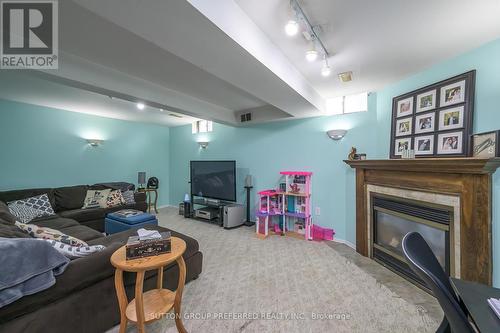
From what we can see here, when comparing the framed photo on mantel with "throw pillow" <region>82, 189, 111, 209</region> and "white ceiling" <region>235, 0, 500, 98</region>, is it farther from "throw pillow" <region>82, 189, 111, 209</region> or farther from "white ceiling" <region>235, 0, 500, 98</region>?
"throw pillow" <region>82, 189, 111, 209</region>

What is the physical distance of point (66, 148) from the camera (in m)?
4.21

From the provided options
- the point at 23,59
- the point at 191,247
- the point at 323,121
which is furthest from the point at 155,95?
the point at 323,121

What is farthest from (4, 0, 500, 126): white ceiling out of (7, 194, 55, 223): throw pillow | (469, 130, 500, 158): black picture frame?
(7, 194, 55, 223): throw pillow

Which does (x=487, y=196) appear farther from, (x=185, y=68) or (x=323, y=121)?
(x=185, y=68)

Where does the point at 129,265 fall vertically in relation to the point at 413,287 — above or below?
above

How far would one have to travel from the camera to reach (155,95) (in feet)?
8.98

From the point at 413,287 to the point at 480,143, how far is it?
5.08 ft

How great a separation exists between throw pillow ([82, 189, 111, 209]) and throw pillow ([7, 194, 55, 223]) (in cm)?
51

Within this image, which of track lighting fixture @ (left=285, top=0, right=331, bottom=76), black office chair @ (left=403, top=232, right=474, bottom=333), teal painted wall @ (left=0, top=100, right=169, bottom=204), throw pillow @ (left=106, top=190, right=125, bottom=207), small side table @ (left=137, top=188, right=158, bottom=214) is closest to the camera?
black office chair @ (left=403, top=232, right=474, bottom=333)

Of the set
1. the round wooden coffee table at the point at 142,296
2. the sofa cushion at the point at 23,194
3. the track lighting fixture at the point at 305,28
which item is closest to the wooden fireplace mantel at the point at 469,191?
the track lighting fixture at the point at 305,28

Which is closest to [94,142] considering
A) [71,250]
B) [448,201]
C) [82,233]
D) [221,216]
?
[82,233]

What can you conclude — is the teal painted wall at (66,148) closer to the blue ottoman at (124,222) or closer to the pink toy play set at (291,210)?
the blue ottoman at (124,222)

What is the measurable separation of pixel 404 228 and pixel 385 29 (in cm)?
218

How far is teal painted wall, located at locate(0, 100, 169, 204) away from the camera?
3.64 m
